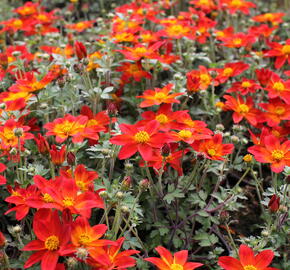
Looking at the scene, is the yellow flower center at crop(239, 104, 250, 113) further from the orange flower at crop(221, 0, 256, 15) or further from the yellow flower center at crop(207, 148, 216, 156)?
the orange flower at crop(221, 0, 256, 15)

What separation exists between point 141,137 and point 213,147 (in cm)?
40

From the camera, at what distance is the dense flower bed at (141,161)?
5.88ft

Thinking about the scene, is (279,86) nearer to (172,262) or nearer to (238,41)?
(238,41)

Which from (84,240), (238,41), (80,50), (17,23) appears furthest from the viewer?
(17,23)

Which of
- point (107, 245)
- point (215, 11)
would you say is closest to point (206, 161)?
point (107, 245)

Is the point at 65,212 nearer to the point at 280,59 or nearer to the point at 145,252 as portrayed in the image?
the point at 145,252

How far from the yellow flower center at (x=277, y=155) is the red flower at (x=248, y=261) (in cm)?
53

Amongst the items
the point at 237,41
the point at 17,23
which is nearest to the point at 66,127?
the point at 237,41

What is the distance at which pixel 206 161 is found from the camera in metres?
2.39

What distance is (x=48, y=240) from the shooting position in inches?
66.1

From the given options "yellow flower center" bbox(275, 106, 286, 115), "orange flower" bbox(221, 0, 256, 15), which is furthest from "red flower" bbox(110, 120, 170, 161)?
"orange flower" bbox(221, 0, 256, 15)

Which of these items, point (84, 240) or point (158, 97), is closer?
point (84, 240)

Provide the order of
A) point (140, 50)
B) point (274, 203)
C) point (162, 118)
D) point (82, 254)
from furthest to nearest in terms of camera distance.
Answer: point (140, 50) < point (162, 118) < point (274, 203) < point (82, 254)

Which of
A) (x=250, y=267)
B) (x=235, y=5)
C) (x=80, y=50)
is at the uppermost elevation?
(x=80, y=50)
